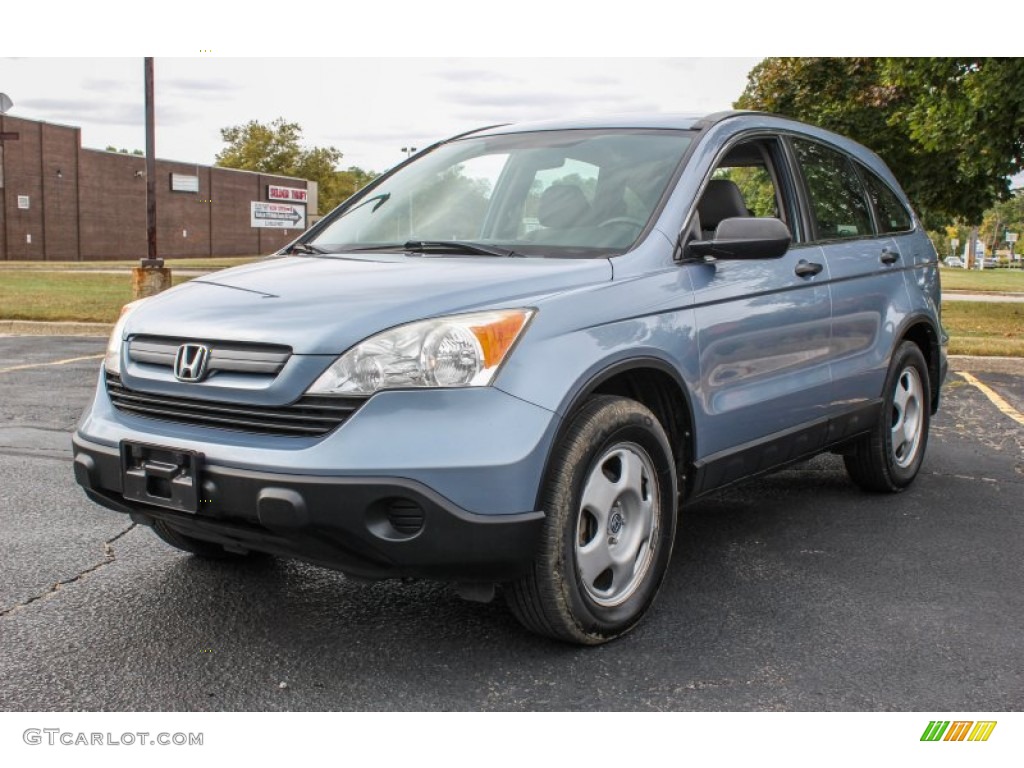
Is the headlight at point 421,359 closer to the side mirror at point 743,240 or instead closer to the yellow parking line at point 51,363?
the side mirror at point 743,240

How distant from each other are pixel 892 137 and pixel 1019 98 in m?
8.69

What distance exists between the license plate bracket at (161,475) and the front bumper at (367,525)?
0.04 meters

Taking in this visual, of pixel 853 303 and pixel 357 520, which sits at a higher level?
pixel 853 303

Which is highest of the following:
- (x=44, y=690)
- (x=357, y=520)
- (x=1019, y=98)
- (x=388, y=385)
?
(x=1019, y=98)

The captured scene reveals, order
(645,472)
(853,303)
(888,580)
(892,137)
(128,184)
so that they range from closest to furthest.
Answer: (645,472), (888,580), (853,303), (892,137), (128,184)

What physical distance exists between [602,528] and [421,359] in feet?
2.84

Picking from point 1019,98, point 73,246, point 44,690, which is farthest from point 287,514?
point 73,246

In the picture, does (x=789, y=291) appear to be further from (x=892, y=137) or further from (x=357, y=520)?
(x=892, y=137)

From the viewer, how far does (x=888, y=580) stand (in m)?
4.32

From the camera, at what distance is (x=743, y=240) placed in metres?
3.93

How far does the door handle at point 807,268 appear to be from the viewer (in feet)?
15.2

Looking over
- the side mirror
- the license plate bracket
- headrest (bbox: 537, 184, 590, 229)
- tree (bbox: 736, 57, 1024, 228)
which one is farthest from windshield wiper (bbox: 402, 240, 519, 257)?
tree (bbox: 736, 57, 1024, 228)
